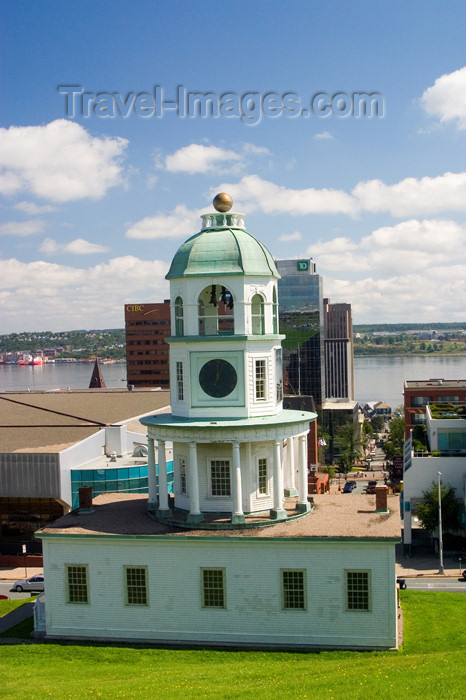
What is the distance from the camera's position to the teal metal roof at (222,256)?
30766mm

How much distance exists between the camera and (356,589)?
2728 centimetres

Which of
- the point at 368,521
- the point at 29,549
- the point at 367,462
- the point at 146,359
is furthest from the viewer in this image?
the point at 146,359

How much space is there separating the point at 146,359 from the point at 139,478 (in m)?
103

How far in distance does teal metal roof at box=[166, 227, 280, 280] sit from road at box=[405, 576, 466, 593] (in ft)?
73.9

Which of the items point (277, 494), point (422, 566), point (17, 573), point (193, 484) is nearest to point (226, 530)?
point (193, 484)

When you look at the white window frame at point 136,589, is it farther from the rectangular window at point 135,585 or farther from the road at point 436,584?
the road at point 436,584

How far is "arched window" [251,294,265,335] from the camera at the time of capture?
3161cm

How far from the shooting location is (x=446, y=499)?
57094mm

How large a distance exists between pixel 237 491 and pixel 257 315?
23.7ft

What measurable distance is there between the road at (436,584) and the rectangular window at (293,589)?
18.1m

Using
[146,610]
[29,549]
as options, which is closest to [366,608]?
[146,610]

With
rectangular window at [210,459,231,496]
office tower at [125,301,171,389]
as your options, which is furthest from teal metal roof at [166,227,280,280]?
office tower at [125,301,171,389]

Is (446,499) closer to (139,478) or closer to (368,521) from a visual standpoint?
(139,478)

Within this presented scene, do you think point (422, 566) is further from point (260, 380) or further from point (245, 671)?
point (245, 671)
